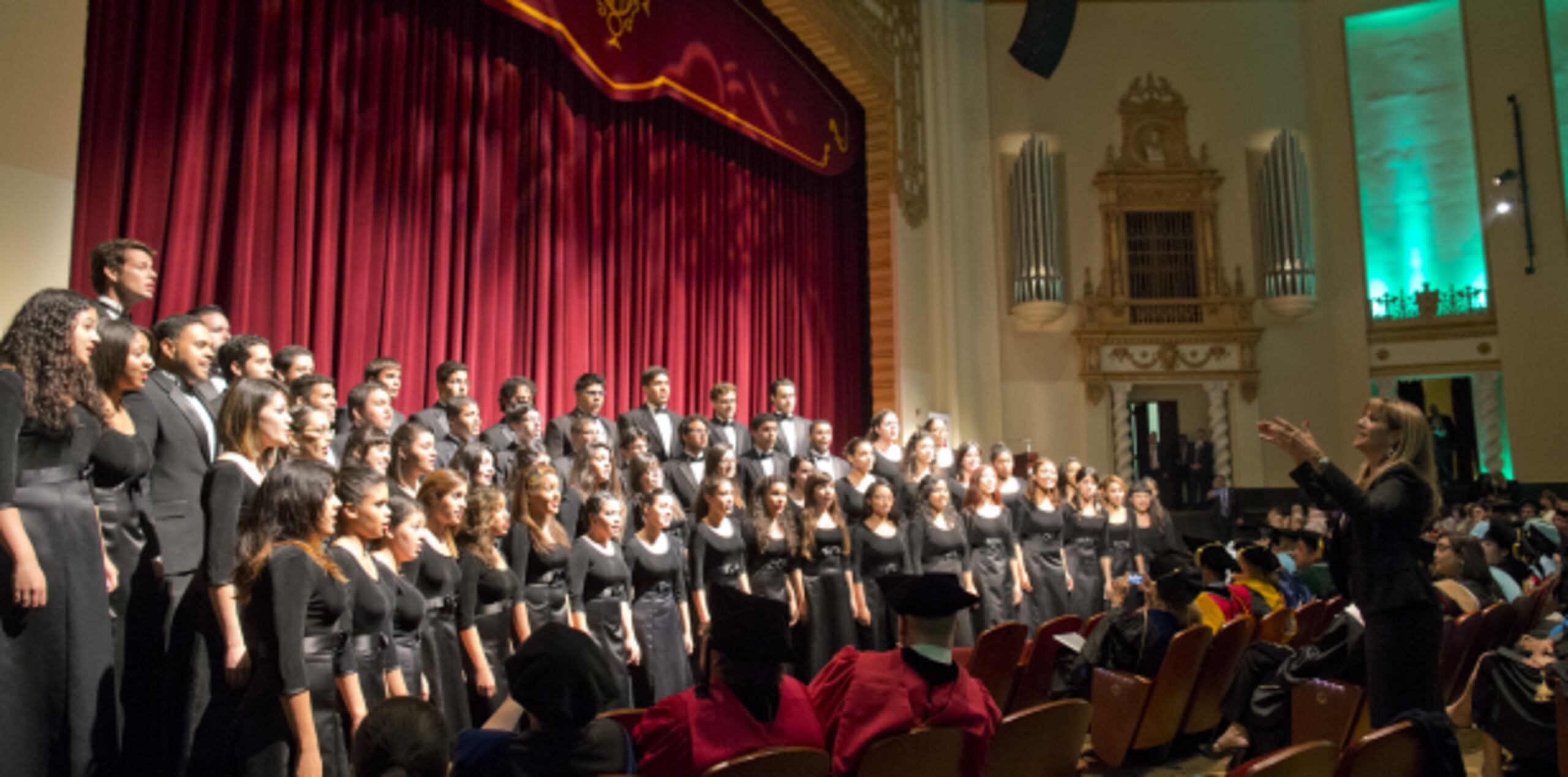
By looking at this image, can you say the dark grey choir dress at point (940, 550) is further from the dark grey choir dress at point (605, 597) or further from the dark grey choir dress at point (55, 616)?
the dark grey choir dress at point (55, 616)

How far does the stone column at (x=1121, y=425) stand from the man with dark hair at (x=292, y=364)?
A: 11.6 meters

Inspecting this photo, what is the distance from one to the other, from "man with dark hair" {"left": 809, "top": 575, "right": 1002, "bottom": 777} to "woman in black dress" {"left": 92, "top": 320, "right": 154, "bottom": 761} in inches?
78.5

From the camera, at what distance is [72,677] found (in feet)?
8.39

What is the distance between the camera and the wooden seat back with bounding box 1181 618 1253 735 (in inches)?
171

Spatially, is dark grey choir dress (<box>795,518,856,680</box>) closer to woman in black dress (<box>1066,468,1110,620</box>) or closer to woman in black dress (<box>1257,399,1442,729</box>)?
woman in black dress (<box>1066,468,1110,620</box>)

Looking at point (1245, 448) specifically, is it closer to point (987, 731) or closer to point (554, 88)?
point (554, 88)

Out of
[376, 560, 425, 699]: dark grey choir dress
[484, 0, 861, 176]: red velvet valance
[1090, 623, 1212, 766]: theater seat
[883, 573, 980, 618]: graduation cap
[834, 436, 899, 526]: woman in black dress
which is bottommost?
[1090, 623, 1212, 766]: theater seat

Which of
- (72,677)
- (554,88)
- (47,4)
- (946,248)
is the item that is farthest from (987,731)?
(946,248)

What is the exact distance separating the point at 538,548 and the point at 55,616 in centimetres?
172

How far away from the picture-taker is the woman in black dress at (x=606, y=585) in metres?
4.16

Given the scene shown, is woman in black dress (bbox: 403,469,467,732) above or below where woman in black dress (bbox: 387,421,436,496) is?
below

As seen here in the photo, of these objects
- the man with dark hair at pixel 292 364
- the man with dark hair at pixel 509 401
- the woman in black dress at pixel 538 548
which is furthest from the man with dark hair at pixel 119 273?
the man with dark hair at pixel 509 401

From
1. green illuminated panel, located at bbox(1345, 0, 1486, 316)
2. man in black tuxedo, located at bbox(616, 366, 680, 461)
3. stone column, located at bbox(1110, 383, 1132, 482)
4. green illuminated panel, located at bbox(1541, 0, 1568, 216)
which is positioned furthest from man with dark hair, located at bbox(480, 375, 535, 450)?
green illuminated panel, located at bbox(1541, 0, 1568, 216)

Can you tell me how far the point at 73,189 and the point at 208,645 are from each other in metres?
2.64
